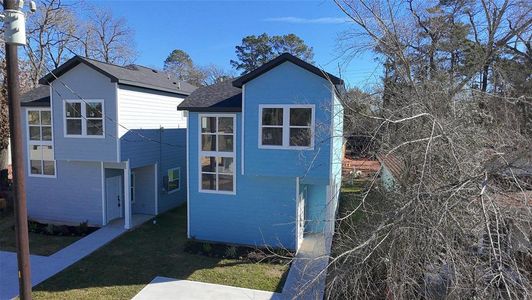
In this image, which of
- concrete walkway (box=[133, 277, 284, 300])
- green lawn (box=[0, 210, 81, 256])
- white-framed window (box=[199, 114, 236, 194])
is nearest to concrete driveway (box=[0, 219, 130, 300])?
green lawn (box=[0, 210, 81, 256])

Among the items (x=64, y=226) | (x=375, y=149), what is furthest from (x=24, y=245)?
(x=64, y=226)

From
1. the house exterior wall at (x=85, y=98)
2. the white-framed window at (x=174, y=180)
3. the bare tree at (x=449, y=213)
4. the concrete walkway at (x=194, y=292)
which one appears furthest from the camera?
the white-framed window at (x=174, y=180)

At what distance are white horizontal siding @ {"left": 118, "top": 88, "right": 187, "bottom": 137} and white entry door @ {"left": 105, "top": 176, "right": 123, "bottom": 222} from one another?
258 centimetres

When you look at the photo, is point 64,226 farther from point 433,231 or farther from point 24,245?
point 433,231

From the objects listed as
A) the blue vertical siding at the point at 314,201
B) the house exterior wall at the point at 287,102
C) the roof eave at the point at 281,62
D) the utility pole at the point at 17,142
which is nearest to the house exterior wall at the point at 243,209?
the house exterior wall at the point at 287,102

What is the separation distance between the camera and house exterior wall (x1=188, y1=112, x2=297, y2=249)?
11695 millimetres

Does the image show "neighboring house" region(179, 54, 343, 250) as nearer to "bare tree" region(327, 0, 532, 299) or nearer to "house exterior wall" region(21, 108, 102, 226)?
"bare tree" region(327, 0, 532, 299)

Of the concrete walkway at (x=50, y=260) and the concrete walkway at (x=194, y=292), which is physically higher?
the concrete walkway at (x=50, y=260)

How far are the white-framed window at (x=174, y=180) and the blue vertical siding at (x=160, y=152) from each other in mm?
185

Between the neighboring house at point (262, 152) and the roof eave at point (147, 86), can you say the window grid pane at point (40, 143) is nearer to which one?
the roof eave at point (147, 86)

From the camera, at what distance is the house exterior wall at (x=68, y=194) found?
555 inches

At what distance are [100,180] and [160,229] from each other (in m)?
3.08

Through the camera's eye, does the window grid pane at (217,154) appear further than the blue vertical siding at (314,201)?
No

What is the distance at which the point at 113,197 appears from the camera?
14.8 meters
